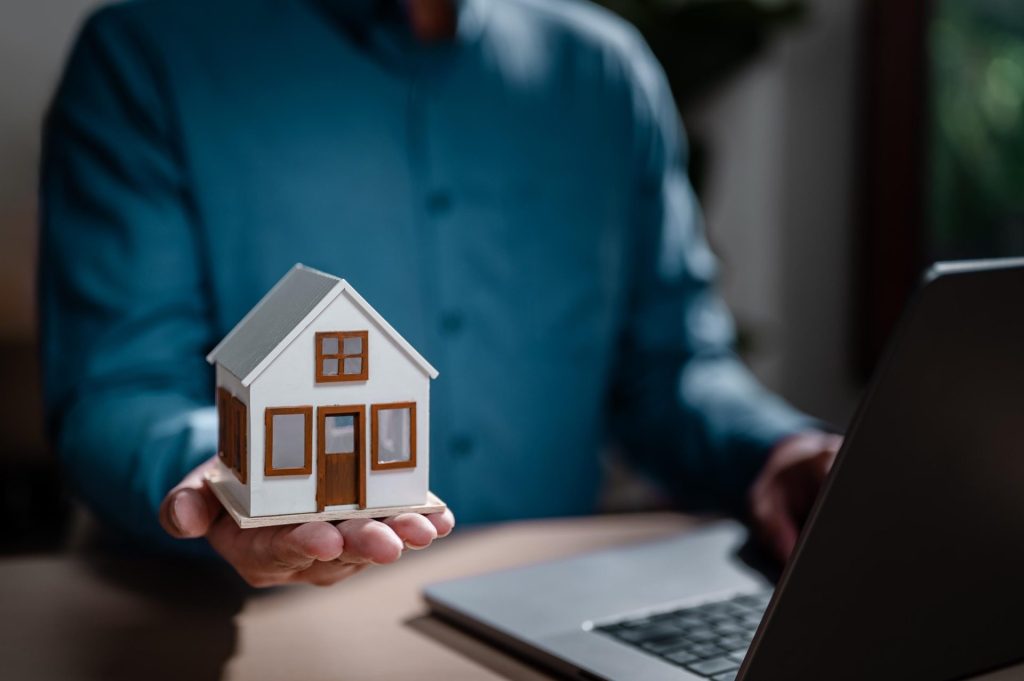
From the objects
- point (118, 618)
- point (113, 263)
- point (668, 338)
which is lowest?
point (118, 618)

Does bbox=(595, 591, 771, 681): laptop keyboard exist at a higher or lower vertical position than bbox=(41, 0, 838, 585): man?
lower

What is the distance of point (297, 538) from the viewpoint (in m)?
0.53

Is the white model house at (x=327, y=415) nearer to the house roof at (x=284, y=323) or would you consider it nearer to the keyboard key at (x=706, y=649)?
the house roof at (x=284, y=323)

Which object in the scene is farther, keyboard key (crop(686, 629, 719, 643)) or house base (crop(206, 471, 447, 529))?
keyboard key (crop(686, 629, 719, 643))

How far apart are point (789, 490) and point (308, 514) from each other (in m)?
0.52

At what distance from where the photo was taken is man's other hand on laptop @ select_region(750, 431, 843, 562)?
0.91 m

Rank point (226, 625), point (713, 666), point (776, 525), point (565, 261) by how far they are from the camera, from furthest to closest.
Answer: point (565, 261) → point (776, 525) → point (226, 625) → point (713, 666)

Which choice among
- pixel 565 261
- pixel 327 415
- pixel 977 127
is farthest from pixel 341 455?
pixel 977 127

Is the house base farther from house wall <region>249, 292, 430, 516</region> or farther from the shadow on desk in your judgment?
the shadow on desk

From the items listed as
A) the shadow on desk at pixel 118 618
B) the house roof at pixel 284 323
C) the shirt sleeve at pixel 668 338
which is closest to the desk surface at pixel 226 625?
the shadow on desk at pixel 118 618

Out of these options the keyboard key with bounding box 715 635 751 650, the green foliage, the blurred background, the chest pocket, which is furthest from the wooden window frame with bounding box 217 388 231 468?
the green foliage

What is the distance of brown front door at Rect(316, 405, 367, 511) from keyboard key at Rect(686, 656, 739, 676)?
23 centimetres

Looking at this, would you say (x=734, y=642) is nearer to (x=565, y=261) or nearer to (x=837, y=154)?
(x=565, y=261)

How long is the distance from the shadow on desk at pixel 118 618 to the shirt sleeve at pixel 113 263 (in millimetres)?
43
